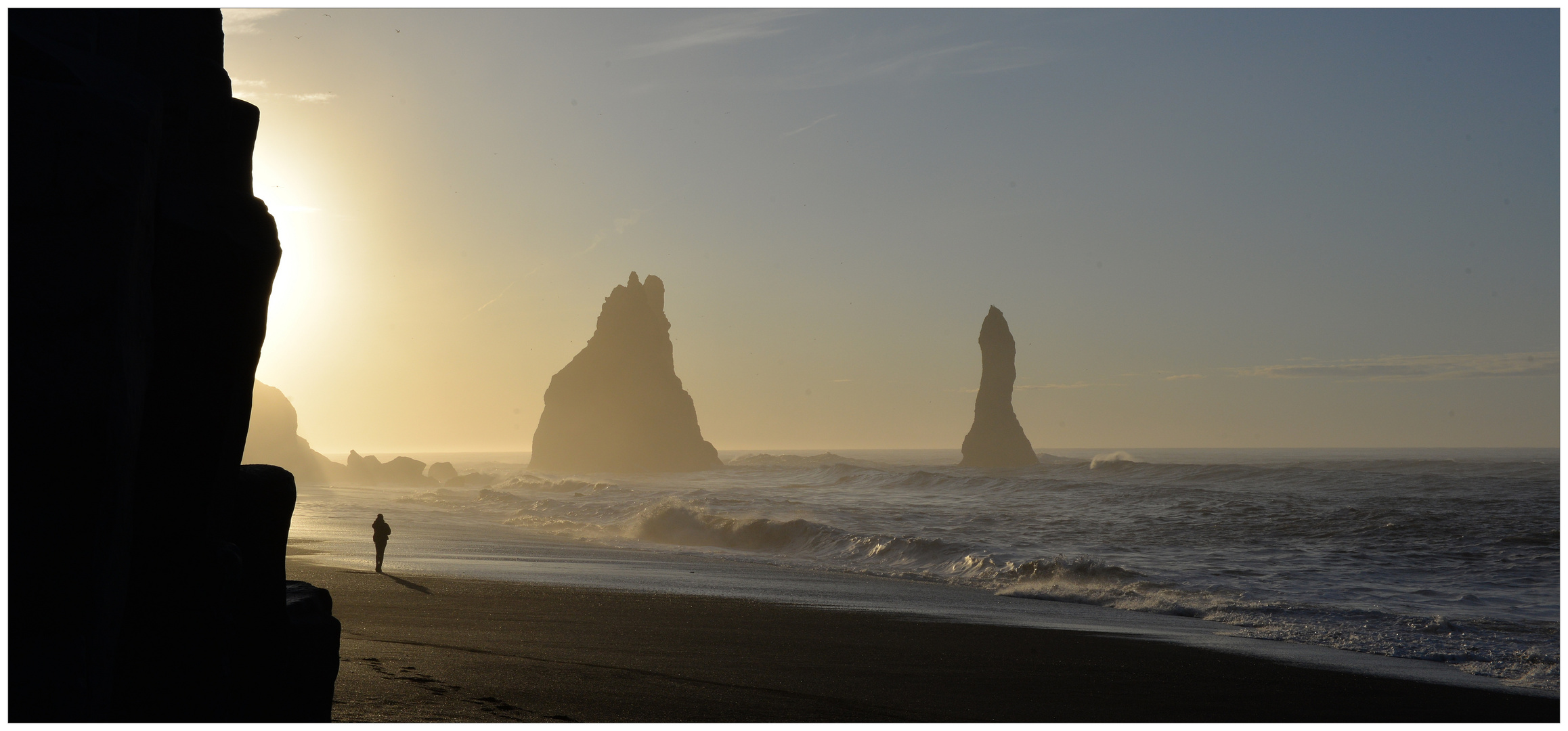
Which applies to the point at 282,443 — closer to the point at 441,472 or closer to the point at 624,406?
the point at 441,472

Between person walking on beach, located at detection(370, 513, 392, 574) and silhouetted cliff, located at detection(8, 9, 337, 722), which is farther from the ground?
silhouetted cliff, located at detection(8, 9, 337, 722)

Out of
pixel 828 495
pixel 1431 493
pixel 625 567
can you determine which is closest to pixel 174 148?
pixel 625 567

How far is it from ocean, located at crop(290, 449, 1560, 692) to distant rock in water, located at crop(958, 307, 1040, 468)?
43.6 metres

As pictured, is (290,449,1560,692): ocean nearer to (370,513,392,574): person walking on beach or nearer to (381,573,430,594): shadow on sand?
(370,513,392,574): person walking on beach

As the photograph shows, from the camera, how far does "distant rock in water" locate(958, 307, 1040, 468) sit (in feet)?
282

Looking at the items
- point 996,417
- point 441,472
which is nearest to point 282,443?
point 441,472

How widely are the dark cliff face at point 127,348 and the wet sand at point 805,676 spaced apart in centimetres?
289

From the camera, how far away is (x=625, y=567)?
1822 centimetres

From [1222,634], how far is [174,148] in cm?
1267

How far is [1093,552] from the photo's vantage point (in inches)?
834

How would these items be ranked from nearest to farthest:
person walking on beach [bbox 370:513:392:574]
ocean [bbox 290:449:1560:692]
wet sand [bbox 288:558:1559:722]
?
wet sand [bbox 288:558:1559:722], ocean [bbox 290:449:1560:692], person walking on beach [bbox 370:513:392:574]

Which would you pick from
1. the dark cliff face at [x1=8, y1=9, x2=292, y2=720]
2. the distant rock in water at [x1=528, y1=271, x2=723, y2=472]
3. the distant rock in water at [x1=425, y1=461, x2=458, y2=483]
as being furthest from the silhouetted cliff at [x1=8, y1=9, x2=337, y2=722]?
the distant rock in water at [x1=528, y1=271, x2=723, y2=472]

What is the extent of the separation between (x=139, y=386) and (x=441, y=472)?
8610cm

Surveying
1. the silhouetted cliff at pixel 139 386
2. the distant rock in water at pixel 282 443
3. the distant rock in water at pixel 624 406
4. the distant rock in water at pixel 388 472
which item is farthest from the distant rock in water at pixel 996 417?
the silhouetted cliff at pixel 139 386
